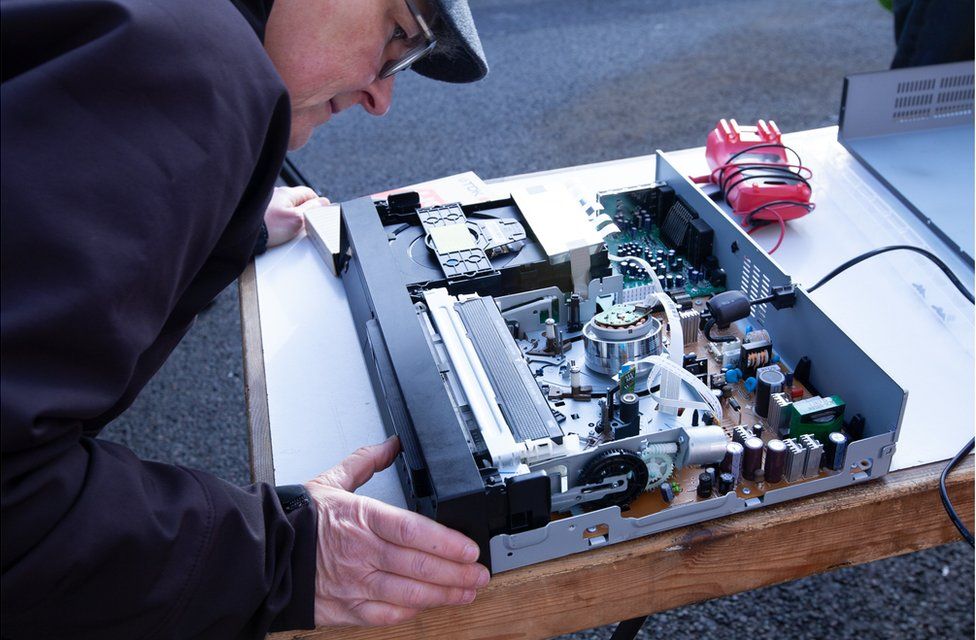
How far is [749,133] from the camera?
167cm

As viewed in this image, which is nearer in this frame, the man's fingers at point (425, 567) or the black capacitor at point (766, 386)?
the man's fingers at point (425, 567)

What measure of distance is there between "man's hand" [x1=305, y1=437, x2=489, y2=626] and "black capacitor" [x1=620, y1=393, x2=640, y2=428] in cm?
24

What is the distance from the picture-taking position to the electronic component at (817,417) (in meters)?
0.97

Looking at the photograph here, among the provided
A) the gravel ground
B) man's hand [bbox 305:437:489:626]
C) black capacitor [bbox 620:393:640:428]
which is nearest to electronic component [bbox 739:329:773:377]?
black capacitor [bbox 620:393:640:428]

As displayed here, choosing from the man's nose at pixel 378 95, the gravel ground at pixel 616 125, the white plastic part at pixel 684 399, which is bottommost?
the gravel ground at pixel 616 125

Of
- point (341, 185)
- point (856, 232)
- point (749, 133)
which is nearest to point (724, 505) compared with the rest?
point (856, 232)

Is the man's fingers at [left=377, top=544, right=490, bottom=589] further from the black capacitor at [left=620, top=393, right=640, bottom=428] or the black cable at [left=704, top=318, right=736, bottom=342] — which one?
the black cable at [left=704, top=318, right=736, bottom=342]

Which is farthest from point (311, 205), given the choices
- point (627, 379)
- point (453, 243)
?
point (627, 379)

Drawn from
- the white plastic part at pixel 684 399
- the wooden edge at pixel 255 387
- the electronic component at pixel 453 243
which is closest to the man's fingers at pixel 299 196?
the wooden edge at pixel 255 387

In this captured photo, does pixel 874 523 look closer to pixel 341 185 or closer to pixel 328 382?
pixel 328 382

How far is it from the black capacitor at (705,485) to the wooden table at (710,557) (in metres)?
0.04

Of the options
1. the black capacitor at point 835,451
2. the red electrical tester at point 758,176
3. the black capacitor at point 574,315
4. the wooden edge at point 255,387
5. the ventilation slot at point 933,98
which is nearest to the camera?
the black capacitor at point 835,451

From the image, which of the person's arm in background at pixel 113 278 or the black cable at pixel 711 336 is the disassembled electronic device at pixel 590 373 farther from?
the person's arm in background at pixel 113 278

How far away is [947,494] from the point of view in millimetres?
1005
